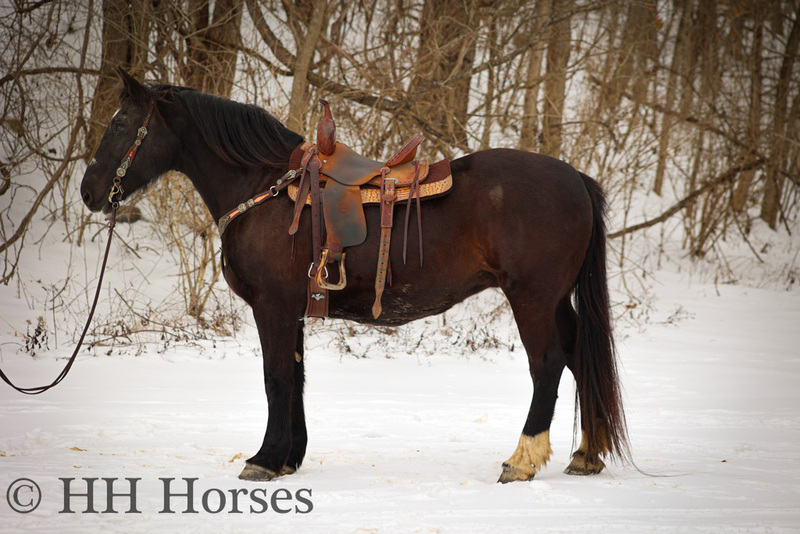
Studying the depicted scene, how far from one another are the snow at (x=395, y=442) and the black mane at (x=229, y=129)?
69.5 inches

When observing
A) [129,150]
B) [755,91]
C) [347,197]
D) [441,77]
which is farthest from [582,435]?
[755,91]

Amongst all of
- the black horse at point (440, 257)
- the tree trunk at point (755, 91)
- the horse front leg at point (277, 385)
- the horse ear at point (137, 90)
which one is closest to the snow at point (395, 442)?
the horse front leg at point (277, 385)

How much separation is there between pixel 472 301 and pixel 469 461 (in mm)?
6260

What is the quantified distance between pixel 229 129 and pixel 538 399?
7.68 feet

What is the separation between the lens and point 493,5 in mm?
10891

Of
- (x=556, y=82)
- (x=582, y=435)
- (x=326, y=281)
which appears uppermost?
(x=556, y=82)

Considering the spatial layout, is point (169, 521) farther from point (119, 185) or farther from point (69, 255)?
point (69, 255)

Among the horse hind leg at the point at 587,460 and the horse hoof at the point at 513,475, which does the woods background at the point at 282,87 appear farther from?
the horse hoof at the point at 513,475

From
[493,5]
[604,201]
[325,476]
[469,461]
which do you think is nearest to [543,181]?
[604,201]

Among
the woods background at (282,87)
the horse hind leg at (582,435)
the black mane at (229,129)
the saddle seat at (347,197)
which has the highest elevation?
the woods background at (282,87)

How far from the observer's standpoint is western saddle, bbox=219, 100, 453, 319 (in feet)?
12.3

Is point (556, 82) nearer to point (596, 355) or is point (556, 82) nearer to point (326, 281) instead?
point (596, 355)

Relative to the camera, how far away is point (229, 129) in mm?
4031

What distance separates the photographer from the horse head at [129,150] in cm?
390
